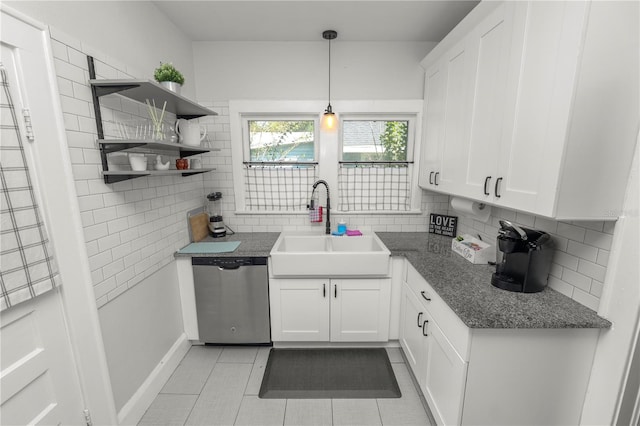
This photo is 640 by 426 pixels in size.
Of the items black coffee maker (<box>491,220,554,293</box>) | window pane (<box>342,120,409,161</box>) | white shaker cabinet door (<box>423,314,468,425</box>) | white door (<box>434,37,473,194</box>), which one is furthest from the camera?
window pane (<box>342,120,409,161</box>)

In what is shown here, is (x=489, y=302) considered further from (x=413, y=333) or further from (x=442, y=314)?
(x=413, y=333)

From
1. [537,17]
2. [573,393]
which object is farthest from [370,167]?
[573,393]

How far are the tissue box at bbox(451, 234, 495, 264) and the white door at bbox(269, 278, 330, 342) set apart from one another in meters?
1.03

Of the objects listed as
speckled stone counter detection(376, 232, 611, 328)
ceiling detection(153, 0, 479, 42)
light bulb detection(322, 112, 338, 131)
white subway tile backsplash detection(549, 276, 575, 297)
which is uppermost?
ceiling detection(153, 0, 479, 42)

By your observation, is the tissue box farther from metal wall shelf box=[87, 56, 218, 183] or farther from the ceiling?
metal wall shelf box=[87, 56, 218, 183]

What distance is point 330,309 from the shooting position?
7.04ft

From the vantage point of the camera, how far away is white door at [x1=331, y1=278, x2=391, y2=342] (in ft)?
6.90

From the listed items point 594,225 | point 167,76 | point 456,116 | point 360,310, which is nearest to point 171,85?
point 167,76

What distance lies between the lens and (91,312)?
1322 mm

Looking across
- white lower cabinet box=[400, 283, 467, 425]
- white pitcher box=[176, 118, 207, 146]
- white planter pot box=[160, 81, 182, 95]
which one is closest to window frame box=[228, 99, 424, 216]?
white pitcher box=[176, 118, 207, 146]

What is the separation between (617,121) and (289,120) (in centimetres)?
214

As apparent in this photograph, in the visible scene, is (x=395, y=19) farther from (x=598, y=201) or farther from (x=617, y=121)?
(x=598, y=201)

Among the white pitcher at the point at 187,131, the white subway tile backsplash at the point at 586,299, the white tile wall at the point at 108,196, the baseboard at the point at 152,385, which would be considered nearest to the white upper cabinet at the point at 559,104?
the white subway tile backsplash at the point at 586,299

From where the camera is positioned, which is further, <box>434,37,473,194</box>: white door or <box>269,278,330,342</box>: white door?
<box>269,278,330,342</box>: white door
